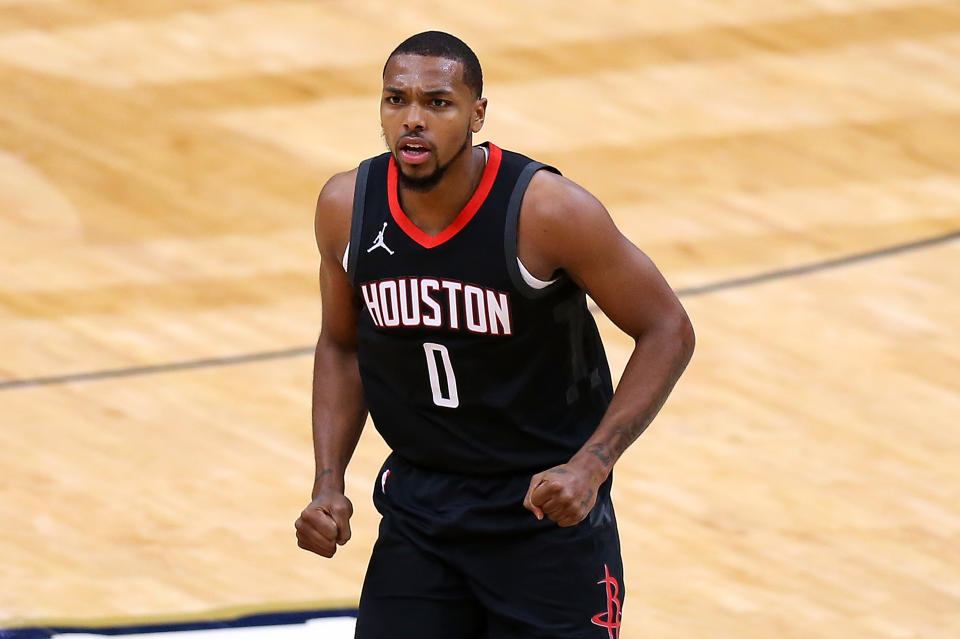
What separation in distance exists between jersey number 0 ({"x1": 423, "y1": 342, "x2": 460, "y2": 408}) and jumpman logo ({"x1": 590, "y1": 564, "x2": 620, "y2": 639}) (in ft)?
1.40

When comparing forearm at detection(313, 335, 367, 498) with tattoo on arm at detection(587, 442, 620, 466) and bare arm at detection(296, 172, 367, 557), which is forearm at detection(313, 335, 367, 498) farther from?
tattoo on arm at detection(587, 442, 620, 466)

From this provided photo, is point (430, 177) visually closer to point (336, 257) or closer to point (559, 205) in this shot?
point (559, 205)

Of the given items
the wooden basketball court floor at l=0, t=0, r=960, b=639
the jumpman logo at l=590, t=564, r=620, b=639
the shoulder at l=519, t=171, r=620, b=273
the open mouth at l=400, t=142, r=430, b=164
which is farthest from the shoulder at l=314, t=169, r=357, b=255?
the wooden basketball court floor at l=0, t=0, r=960, b=639

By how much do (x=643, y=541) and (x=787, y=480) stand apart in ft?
1.99

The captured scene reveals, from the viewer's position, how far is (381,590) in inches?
125

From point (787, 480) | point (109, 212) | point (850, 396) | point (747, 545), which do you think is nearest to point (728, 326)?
point (850, 396)

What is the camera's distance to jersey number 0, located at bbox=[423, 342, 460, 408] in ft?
9.93

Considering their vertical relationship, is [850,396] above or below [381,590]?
below

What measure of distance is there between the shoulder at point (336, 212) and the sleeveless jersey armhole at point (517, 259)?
0.32 m

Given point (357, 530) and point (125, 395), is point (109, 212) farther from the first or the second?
point (357, 530)

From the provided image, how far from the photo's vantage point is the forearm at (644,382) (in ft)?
9.82

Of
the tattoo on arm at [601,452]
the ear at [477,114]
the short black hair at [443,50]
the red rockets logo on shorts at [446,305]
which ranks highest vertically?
the short black hair at [443,50]

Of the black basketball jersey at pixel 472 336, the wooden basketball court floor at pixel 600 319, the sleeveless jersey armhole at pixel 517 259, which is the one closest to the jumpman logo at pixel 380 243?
the black basketball jersey at pixel 472 336

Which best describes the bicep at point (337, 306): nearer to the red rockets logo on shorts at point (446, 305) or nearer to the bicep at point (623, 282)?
the red rockets logo on shorts at point (446, 305)
